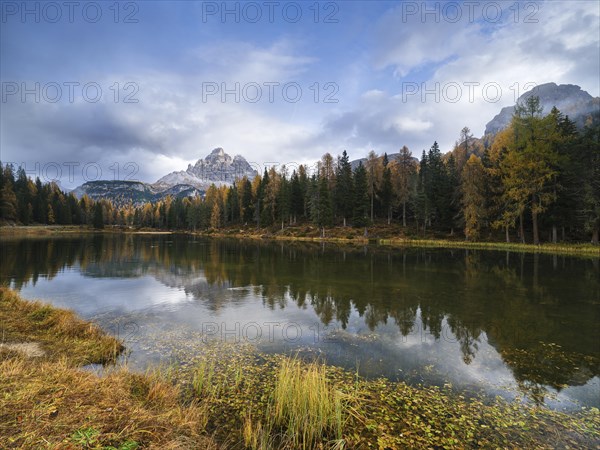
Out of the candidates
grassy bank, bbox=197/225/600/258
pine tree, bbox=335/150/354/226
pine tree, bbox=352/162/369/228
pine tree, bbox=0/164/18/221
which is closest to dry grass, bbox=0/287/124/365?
grassy bank, bbox=197/225/600/258

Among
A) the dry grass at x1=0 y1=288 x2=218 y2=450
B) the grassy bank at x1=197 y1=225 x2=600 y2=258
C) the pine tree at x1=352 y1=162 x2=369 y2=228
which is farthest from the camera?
the pine tree at x1=352 y1=162 x2=369 y2=228

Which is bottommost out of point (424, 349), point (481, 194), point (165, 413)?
point (424, 349)

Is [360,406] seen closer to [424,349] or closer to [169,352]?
[424,349]

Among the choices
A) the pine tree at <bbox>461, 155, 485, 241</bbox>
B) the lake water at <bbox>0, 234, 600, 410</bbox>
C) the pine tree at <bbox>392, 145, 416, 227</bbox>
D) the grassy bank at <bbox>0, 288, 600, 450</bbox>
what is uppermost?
the pine tree at <bbox>392, 145, 416, 227</bbox>

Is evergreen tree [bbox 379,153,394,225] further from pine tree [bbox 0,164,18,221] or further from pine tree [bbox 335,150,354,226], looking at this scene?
pine tree [bbox 0,164,18,221]

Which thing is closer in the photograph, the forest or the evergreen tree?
the forest

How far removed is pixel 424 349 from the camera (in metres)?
10.6

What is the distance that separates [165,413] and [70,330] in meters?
7.79

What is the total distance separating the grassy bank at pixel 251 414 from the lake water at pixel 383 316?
915mm

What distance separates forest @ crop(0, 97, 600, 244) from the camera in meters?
43.2

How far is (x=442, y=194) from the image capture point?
208 feet

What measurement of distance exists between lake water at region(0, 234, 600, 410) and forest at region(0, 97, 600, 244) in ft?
69.3

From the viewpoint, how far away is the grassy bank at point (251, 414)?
15.2 ft

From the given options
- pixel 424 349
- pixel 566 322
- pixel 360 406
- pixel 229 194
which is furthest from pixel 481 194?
pixel 229 194
